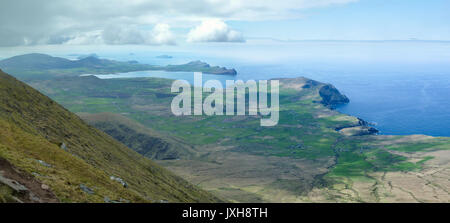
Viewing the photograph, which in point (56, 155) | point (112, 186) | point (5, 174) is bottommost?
point (112, 186)

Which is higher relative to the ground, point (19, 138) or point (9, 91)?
point (9, 91)

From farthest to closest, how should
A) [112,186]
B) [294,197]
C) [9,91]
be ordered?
1. [294,197]
2. [9,91]
3. [112,186]

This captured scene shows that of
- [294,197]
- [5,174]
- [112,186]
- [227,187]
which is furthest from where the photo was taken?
[227,187]
